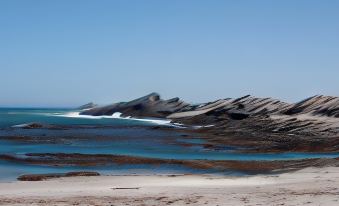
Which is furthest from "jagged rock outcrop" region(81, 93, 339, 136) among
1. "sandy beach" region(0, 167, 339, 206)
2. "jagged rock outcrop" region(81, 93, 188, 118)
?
"sandy beach" region(0, 167, 339, 206)

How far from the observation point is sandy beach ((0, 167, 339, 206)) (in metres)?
21.4

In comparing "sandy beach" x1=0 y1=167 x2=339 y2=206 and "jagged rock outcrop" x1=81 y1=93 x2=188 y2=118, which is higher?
"jagged rock outcrop" x1=81 y1=93 x2=188 y2=118

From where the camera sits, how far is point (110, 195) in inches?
933

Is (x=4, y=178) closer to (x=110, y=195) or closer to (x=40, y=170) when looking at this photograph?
(x=40, y=170)

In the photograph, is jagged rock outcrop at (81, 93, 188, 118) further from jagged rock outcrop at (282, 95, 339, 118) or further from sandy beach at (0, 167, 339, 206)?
sandy beach at (0, 167, 339, 206)

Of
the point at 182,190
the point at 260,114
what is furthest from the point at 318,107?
the point at 182,190

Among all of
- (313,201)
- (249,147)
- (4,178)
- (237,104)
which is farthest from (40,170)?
(237,104)

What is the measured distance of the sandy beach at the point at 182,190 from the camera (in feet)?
70.3

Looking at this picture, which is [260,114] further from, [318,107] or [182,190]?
[182,190]

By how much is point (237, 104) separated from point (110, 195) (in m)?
81.8

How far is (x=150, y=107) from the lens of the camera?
143 meters

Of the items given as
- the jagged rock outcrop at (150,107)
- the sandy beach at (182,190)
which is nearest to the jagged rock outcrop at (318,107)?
the sandy beach at (182,190)

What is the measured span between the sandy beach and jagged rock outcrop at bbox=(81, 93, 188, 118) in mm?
100826

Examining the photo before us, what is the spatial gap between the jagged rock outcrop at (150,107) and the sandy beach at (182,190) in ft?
331
